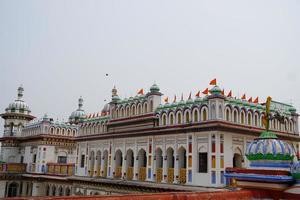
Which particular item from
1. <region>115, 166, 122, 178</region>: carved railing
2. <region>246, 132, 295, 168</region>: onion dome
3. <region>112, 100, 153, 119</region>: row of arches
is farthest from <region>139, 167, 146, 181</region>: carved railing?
<region>246, 132, 295, 168</region>: onion dome

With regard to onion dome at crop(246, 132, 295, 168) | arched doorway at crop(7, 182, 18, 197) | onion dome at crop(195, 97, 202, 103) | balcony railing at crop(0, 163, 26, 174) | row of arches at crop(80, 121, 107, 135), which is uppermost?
onion dome at crop(195, 97, 202, 103)

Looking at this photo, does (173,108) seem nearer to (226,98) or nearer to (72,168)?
(226,98)

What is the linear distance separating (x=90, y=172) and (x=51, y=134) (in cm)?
1090

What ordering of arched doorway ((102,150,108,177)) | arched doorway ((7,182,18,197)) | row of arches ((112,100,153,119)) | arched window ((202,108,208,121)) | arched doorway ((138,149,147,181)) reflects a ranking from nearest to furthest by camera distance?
arched window ((202,108,208,121))
arched doorway ((138,149,147,181))
row of arches ((112,100,153,119))
arched doorway ((102,150,108,177))
arched doorway ((7,182,18,197))

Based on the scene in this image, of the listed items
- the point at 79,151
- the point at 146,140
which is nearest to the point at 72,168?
the point at 79,151

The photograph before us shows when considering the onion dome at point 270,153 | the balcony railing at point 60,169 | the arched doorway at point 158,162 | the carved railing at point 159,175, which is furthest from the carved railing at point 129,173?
the onion dome at point 270,153

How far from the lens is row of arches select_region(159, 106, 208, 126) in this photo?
19.3 meters

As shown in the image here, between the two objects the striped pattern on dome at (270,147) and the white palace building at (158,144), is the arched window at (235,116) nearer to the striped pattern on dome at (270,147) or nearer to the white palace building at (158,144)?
the white palace building at (158,144)

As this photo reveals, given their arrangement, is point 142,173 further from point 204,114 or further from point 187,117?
point 204,114

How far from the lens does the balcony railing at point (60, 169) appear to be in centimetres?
3353

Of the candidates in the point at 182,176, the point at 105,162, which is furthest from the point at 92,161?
the point at 182,176

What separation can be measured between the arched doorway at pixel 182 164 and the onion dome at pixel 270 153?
1346cm

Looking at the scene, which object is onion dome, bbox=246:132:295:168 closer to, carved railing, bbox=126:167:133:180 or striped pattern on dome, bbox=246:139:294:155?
striped pattern on dome, bbox=246:139:294:155

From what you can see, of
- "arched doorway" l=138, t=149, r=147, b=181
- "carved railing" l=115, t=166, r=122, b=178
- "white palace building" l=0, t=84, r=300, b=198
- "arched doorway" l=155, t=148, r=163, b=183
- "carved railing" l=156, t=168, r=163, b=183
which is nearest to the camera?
"white palace building" l=0, t=84, r=300, b=198
